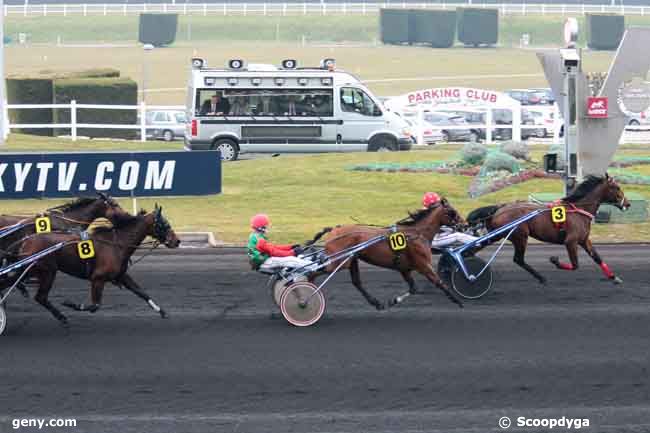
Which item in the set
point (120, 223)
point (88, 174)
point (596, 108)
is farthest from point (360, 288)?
point (596, 108)

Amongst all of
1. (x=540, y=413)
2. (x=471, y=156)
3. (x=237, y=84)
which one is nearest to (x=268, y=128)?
(x=237, y=84)

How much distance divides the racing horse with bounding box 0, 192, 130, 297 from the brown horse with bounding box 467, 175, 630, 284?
453 centimetres

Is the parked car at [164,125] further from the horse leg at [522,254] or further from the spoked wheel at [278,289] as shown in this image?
the spoked wheel at [278,289]

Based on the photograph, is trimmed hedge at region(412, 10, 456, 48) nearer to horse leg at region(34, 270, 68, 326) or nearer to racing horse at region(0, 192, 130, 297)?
racing horse at region(0, 192, 130, 297)

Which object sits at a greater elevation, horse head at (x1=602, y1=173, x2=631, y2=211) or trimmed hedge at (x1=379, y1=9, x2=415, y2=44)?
trimmed hedge at (x1=379, y1=9, x2=415, y2=44)

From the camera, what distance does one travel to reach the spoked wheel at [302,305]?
12.8m

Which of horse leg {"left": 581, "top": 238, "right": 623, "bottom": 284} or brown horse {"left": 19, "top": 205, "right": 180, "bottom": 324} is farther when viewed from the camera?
horse leg {"left": 581, "top": 238, "right": 623, "bottom": 284}

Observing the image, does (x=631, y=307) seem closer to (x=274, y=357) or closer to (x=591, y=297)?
(x=591, y=297)

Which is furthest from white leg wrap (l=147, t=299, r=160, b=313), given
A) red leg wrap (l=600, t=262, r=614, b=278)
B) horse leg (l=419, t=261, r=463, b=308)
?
red leg wrap (l=600, t=262, r=614, b=278)

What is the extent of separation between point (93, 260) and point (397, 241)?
11.1 feet

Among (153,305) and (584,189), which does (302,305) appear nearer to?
(153,305)

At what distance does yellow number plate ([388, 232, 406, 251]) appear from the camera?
518 inches

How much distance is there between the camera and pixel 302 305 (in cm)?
1288

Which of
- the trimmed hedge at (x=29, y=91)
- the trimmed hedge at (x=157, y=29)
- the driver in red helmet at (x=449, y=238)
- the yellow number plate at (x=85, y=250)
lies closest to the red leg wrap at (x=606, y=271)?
the driver in red helmet at (x=449, y=238)
